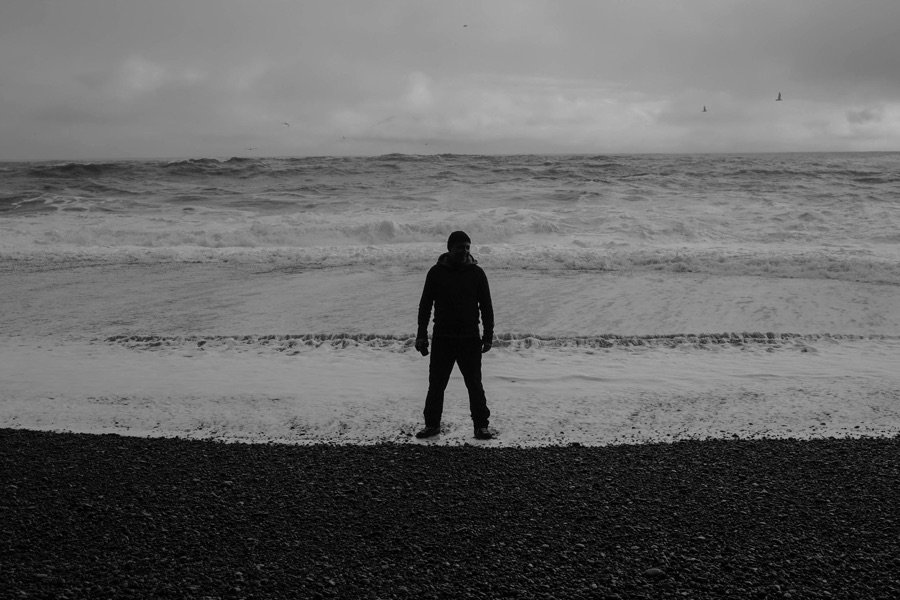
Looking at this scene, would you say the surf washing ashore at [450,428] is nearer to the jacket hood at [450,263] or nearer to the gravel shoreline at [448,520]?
the gravel shoreline at [448,520]

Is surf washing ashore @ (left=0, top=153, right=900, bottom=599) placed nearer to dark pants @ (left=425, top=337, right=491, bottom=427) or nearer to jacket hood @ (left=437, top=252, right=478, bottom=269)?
dark pants @ (left=425, top=337, right=491, bottom=427)

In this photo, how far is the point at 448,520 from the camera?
4203 millimetres

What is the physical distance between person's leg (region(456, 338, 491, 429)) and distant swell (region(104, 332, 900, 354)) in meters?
2.75

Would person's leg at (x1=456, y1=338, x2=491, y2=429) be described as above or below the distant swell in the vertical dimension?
above

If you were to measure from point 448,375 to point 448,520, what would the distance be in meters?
1.76

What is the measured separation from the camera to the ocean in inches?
249

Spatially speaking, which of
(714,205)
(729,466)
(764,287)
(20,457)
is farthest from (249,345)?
(714,205)

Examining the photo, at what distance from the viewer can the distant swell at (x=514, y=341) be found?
862cm

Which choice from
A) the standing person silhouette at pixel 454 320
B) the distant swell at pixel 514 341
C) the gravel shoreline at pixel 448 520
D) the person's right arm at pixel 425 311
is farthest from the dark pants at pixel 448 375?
the distant swell at pixel 514 341

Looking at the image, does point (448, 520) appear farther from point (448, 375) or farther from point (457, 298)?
point (457, 298)

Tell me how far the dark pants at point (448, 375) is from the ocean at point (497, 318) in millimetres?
232

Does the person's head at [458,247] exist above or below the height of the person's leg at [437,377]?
above

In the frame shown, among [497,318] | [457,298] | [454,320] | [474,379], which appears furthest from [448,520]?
[497,318]

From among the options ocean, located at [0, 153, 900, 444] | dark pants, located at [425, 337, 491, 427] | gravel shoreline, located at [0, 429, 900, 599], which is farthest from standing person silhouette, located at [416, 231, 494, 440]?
gravel shoreline, located at [0, 429, 900, 599]
